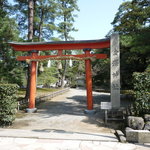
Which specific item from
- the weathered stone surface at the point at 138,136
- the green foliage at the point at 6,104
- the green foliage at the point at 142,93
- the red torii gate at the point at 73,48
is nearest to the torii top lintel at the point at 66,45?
the red torii gate at the point at 73,48

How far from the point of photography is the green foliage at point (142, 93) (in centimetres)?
654

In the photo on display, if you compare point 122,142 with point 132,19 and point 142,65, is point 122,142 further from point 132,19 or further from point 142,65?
point 132,19

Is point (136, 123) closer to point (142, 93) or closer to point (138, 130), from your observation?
point (138, 130)

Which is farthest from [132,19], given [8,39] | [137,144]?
[137,144]

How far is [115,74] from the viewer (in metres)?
8.41

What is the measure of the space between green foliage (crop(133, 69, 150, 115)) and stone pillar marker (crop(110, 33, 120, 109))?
5.19 ft

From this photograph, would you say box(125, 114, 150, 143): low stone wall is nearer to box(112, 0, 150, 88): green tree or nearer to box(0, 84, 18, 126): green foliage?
box(0, 84, 18, 126): green foliage

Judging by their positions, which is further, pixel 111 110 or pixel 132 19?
pixel 132 19

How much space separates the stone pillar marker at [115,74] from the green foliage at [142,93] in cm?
158

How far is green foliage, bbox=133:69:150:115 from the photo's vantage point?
654cm

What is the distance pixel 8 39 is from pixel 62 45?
4.77 meters

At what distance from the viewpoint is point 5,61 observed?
37.1ft

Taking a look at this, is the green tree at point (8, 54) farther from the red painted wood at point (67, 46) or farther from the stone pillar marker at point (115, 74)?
the stone pillar marker at point (115, 74)

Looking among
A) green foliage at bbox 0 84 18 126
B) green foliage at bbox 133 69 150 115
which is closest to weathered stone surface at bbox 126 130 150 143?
green foliage at bbox 133 69 150 115
